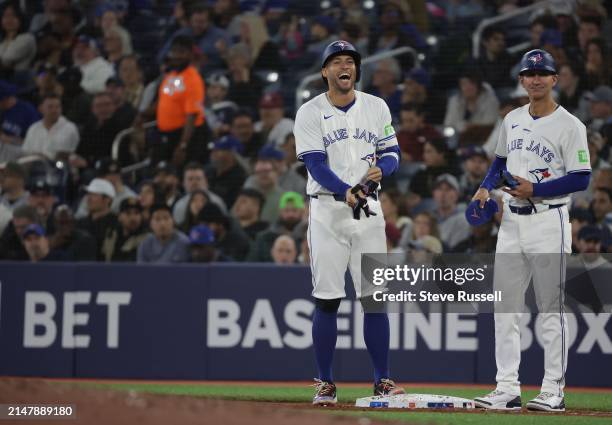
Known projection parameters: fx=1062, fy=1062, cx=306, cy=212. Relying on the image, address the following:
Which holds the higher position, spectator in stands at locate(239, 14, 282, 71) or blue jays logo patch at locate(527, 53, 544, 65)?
spectator in stands at locate(239, 14, 282, 71)

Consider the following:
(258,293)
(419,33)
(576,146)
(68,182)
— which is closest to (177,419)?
(576,146)

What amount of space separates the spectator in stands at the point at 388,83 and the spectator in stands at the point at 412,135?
1.33ft

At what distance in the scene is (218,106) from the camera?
1168 centimetres

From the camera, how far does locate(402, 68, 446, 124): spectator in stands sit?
448 inches

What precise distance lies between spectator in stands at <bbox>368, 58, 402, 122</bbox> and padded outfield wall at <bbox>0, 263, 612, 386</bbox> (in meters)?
3.19

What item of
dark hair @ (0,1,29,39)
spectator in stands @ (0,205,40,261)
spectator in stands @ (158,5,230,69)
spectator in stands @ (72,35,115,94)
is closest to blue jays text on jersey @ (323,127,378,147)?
spectator in stands @ (0,205,40,261)

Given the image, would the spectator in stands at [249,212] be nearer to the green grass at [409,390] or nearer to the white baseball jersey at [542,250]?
the green grass at [409,390]

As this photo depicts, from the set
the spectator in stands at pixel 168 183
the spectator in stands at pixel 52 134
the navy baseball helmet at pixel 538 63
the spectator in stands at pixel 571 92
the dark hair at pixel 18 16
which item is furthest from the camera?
the dark hair at pixel 18 16

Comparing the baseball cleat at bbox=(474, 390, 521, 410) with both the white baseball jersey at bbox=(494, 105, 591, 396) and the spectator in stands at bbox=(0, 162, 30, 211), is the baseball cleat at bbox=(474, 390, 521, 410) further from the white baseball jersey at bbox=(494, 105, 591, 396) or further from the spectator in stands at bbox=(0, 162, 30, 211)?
the spectator in stands at bbox=(0, 162, 30, 211)

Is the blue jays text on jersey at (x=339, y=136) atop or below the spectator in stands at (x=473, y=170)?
below

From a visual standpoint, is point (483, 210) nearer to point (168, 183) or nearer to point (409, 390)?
point (409, 390)

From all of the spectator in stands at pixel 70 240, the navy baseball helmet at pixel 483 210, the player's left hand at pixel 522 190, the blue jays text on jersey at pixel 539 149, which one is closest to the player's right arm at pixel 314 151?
the navy baseball helmet at pixel 483 210

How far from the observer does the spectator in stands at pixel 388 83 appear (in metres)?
11.4

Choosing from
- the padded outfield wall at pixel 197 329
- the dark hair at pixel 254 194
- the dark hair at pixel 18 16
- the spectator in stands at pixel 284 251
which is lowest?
the padded outfield wall at pixel 197 329
